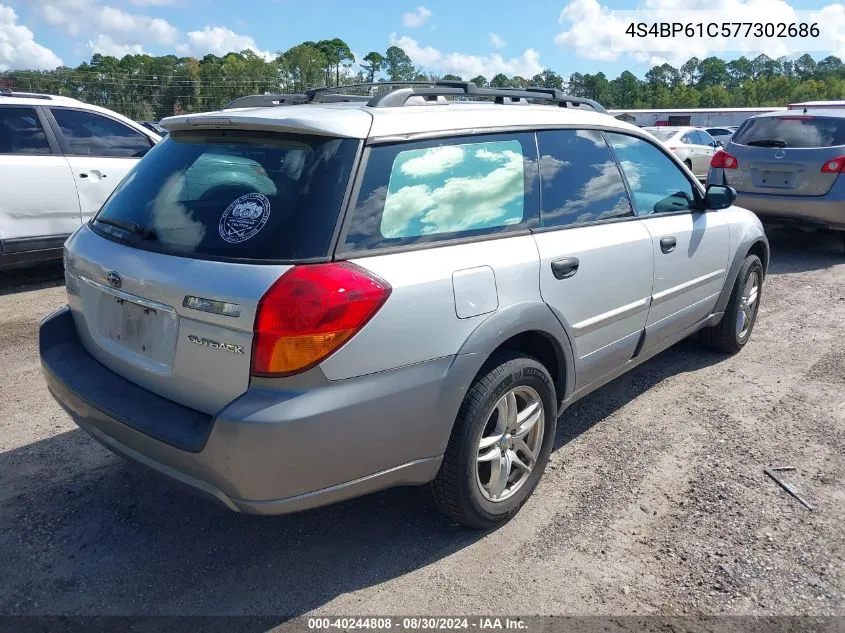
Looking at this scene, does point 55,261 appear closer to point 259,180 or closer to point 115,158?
point 115,158

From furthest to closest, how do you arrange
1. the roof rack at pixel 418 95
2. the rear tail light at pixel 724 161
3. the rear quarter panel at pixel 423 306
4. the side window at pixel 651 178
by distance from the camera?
the rear tail light at pixel 724 161 < the side window at pixel 651 178 < the roof rack at pixel 418 95 < the rear quarter panel at pixel 423 306

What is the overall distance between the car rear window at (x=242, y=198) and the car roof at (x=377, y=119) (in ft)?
0.15

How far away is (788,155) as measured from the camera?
27.2ft

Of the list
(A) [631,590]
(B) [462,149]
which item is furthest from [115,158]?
(A) [631,590]

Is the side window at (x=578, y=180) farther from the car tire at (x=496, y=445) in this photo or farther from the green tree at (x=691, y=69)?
the green tree at (x=691, y=69)

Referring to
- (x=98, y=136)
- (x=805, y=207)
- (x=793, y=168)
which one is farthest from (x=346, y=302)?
(x=793, y=168)

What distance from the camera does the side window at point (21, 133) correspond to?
6398 mm

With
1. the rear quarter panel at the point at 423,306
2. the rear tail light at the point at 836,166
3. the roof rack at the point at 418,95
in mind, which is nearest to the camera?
the rear quarter panel at the point at 423,306

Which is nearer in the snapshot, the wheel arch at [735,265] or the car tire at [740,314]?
the wheel arch at [735,265]

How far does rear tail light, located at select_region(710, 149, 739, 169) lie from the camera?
877 centimetres

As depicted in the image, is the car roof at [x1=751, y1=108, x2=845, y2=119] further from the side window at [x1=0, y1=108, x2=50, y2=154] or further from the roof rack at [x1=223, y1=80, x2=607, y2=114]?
the side window at [x1=0, y1=108, x2=50, y2=154]

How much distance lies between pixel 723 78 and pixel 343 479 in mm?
106099

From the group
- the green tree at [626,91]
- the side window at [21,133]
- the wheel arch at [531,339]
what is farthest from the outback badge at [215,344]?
the green tree at [626,91]

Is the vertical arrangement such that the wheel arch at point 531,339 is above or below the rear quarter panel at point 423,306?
below
